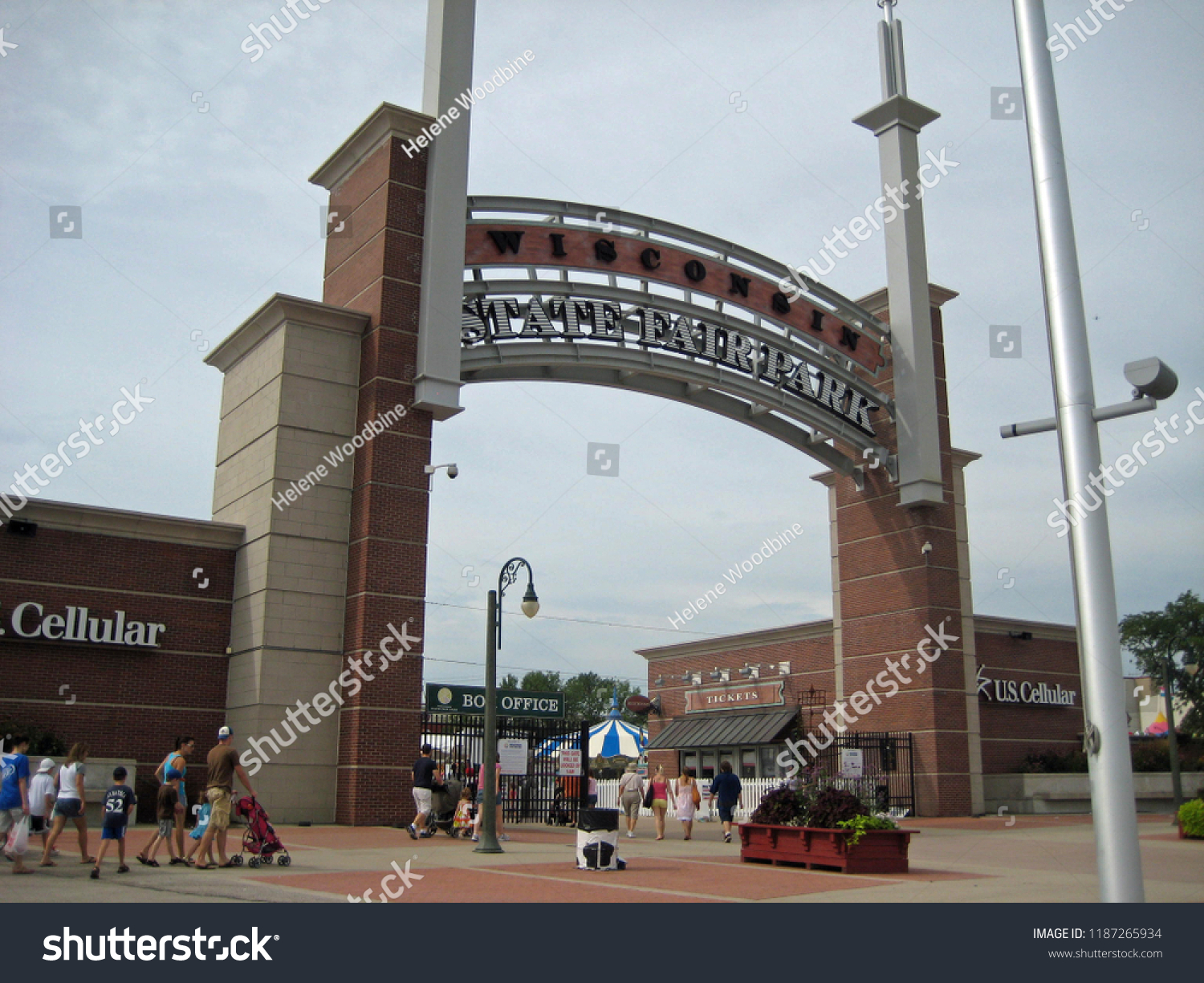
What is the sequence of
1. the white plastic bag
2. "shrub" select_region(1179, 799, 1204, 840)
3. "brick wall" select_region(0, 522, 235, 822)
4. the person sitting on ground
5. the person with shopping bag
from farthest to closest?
"brick wall" select_region(0, 522, 235, 822), "shrub" select_region(1179, 799, 1204, 840), the person with shopping bag, the person sitting on ground, the white plastic bag

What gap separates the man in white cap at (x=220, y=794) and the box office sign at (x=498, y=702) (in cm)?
908

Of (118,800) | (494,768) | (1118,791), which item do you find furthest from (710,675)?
(1118,791)

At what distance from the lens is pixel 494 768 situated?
17.8 metres

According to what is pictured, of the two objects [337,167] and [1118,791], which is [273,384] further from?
[1118,791]

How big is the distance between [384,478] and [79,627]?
670cm

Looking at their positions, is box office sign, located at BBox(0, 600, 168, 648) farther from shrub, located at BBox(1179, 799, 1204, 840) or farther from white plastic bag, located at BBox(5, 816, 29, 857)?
shrub, located at BBox(1179, 799, 1204, 840)

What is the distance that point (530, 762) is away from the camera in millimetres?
25344

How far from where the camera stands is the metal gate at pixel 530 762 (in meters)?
24.6

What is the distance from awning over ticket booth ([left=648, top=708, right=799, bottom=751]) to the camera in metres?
36.9

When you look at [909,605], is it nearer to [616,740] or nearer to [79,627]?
[616,740]

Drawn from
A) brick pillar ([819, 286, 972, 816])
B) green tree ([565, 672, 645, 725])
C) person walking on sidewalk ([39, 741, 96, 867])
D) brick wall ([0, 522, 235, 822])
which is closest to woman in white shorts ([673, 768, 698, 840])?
brick pillar ([819, 286, 972, 816])

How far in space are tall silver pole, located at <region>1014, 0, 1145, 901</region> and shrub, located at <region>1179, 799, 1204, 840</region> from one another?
13454 millimetres

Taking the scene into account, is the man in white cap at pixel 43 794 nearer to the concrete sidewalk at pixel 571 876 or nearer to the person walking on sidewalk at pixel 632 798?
the concrete sidewalk at pixel 571 876

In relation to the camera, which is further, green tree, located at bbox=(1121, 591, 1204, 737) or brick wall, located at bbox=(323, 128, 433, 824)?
green tree, located at bbox=(1121, 591, 1204, 737)
